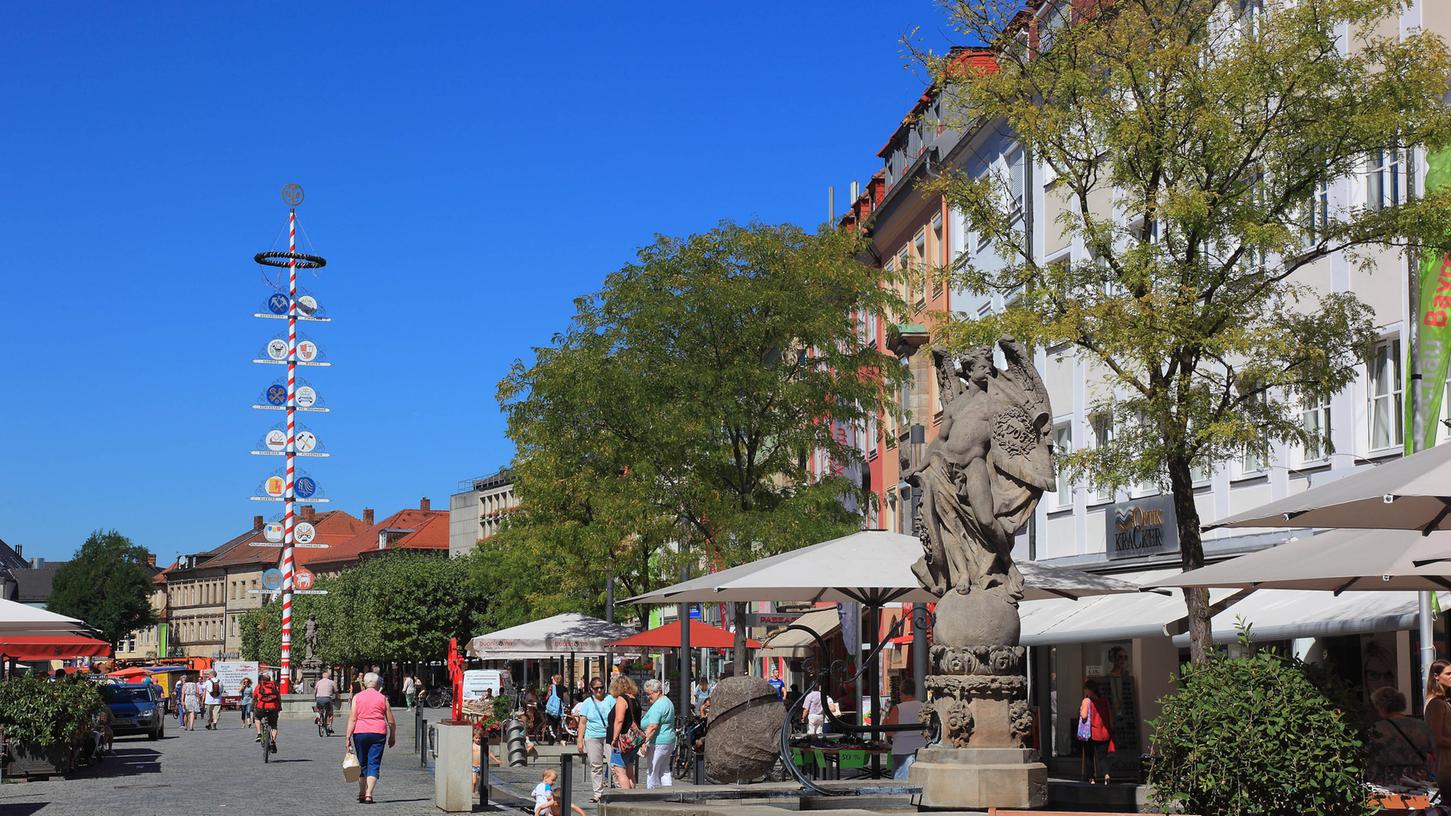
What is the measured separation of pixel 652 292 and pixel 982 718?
21947 mm

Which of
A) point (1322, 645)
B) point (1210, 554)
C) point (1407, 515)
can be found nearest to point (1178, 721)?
point (1407, 515)

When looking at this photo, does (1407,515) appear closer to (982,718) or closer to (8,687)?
(982,718)

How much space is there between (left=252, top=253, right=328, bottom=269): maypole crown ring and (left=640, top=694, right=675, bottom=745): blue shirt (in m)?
56.5

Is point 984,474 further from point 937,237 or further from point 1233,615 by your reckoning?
point 937,237

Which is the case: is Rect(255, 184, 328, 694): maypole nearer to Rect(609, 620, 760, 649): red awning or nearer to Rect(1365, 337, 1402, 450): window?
Rect(609, 620, 760, 649): red awning

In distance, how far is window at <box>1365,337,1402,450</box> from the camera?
22844mm

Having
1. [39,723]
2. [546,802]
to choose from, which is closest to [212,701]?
[39,723]

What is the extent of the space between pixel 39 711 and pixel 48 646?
11.7 feet

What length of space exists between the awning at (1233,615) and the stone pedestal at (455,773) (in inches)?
352

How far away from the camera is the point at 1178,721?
34.1 feet

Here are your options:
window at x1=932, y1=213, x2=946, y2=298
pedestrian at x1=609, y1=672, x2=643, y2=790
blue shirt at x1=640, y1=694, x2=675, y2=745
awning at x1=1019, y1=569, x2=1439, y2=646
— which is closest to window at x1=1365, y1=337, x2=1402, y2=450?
awning at x1=1019, y1=569, x2=1439, y2=646

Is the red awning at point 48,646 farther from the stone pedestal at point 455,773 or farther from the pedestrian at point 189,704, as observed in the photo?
the pedestrian at point 189,704

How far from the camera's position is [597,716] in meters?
22.6

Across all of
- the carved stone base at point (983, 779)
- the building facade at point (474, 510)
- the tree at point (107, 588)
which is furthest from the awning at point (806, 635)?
the tree at point (107, 588)
